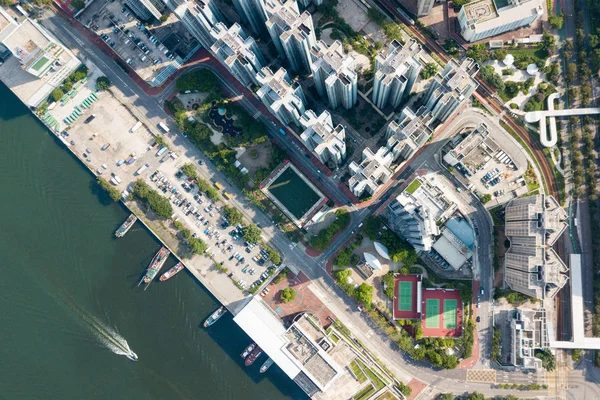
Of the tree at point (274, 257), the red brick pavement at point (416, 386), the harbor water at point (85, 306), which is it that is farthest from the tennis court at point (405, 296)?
the harbor water at point (85, 306)

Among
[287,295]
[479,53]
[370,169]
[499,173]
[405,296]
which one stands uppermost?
[479,53]

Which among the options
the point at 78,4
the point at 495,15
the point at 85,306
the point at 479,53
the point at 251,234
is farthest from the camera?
the point at 85,306

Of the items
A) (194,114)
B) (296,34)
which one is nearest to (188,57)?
(194,114)

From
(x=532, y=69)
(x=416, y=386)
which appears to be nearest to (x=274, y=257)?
(x=416, y=386)

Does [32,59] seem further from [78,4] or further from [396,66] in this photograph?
[396,66]

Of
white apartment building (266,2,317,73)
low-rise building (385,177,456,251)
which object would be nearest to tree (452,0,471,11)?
white apartment building (266,2,317,73)

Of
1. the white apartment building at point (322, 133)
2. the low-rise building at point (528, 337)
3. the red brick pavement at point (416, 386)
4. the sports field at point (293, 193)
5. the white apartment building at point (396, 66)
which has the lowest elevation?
the red brick pavement at point (416, 386)

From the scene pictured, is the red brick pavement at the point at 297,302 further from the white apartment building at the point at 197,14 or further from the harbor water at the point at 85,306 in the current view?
the white apartment building at the point at 197,14
